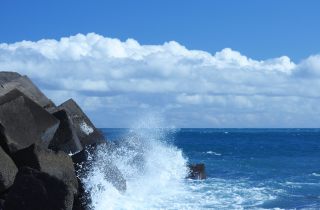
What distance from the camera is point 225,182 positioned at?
32.9ft

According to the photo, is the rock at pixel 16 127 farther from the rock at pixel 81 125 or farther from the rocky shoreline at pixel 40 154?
the rock at pixel 81 125

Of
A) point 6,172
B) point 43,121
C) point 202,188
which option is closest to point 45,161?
point 6,172

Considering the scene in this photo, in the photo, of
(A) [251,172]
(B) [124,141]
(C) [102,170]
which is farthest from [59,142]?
(A) [251,172]

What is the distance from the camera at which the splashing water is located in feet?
19.1

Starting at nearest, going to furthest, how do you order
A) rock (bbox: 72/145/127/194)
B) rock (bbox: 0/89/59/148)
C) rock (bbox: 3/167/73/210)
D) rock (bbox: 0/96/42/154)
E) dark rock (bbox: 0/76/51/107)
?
rock (bbox: 3/167/73/210), rock (bbox: 0/96/42/154), rock (bbox: 72/145/127/194), rock (bbox: 0/89/59/148), dark rock (bbox: 0/76/51/107)

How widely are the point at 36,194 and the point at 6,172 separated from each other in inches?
29.0

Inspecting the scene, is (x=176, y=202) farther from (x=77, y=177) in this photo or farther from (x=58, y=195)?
(x=58, y=195)

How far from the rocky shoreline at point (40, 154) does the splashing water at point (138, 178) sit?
202 millimetres

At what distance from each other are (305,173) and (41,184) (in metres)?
11.3

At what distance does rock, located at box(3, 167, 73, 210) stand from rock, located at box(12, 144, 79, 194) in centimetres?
50

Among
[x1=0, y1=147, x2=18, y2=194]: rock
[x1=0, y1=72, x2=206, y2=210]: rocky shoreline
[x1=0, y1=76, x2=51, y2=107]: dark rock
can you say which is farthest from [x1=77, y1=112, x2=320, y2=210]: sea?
[x1=0, y1=76, x2=51, y2=107]: dark rock

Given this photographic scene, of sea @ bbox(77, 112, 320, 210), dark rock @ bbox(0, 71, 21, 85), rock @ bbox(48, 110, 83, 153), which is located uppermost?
dark rock @ bbox(0, 71, 21, 85)

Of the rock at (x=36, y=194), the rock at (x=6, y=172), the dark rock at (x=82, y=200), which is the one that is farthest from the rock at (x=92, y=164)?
the rock at (x=36, y=194)

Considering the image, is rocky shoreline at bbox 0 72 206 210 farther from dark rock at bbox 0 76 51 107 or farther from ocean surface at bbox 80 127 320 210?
ocean surface at bbox 80 127 320 210
